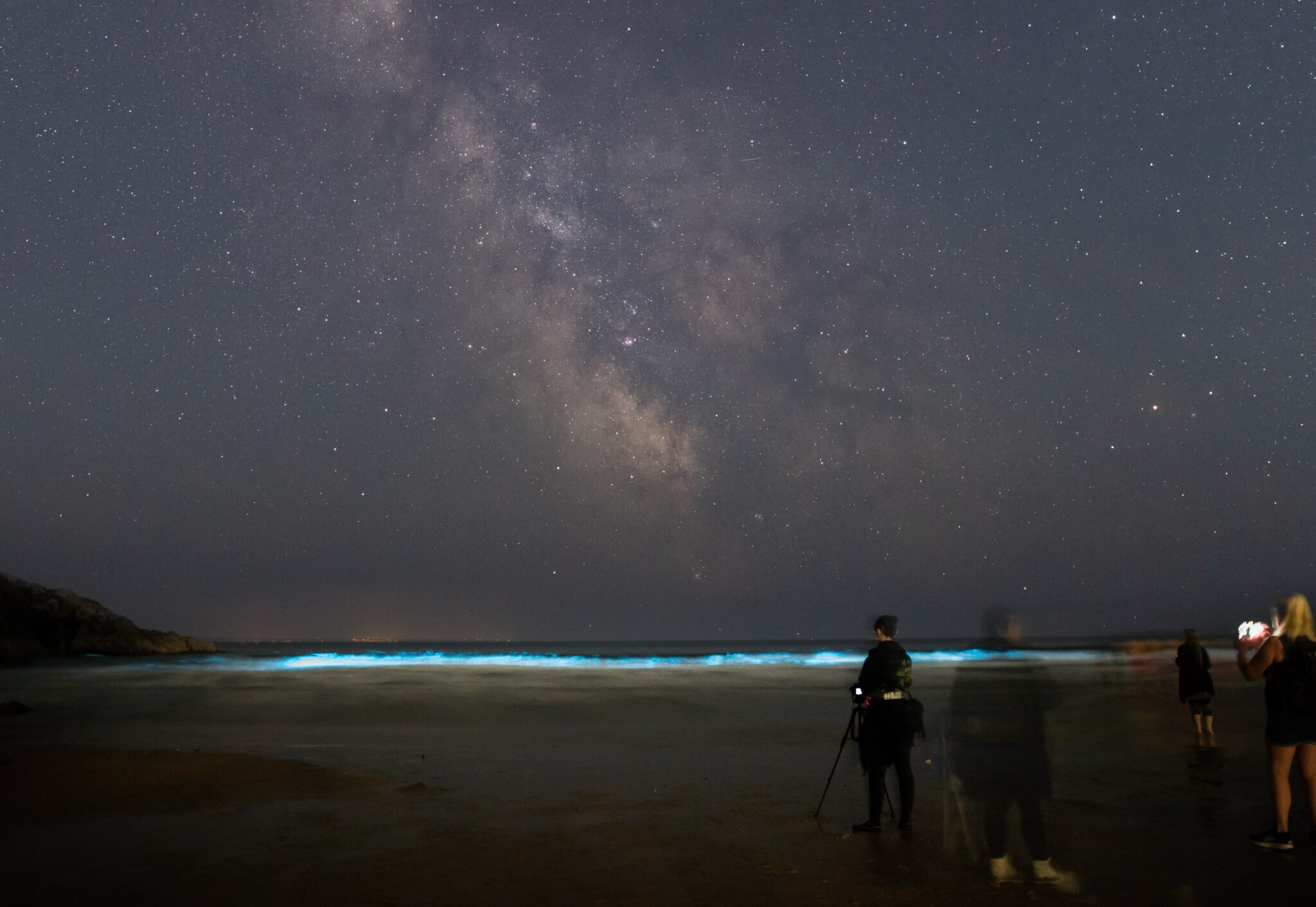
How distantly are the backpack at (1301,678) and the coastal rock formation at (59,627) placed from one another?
51.5 metres

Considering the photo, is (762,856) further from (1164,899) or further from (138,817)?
(138,817)

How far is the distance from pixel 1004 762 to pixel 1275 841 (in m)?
4.87

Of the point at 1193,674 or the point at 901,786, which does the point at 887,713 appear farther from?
the point at 1193,674

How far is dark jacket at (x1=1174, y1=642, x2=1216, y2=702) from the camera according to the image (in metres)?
13.2

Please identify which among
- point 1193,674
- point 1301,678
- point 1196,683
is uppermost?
point 1301,678

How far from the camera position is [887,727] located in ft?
25.8

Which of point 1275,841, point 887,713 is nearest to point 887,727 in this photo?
point 887,713

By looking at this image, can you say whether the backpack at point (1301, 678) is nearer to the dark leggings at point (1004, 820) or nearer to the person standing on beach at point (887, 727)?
the dark leggings at point (1004, 820)

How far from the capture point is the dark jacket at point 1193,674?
519 inches

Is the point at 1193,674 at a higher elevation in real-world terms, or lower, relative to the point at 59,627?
higher

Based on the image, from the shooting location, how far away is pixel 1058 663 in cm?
4188

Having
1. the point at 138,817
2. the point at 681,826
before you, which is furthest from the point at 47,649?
the point at 681,826

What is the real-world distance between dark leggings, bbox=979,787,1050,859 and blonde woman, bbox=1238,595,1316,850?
5.37 feet

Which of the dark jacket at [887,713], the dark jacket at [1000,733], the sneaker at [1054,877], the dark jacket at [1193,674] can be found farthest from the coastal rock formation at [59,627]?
the sneaker at [1054,877]
